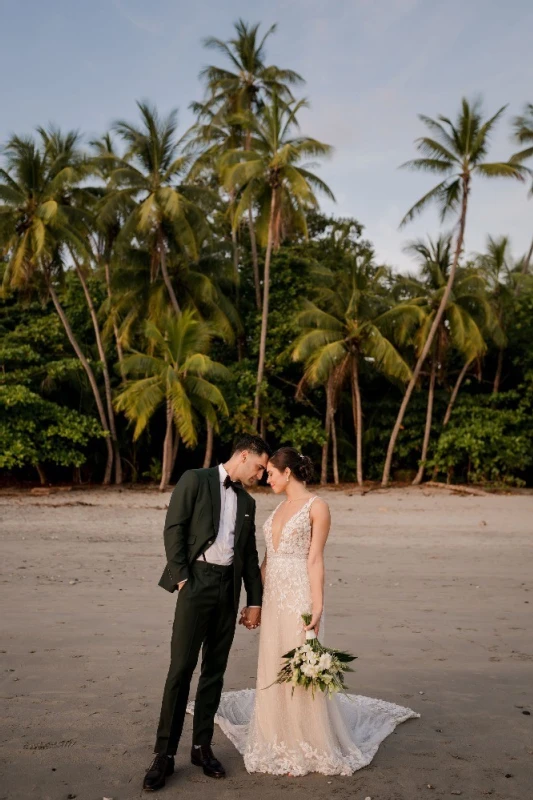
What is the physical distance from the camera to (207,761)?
4.05 meters

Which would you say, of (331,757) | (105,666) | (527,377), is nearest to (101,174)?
(527,377)

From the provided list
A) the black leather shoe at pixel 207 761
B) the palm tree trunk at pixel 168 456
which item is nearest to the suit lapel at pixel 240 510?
the black leather shoe at pixel 207 761

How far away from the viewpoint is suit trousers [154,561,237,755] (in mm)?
3959

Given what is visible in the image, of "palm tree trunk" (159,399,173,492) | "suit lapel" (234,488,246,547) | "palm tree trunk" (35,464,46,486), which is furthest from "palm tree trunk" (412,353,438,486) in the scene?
"suit lapel" (234,488,246,547)

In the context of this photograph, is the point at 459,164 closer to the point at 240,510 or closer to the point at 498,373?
the point at 498,373

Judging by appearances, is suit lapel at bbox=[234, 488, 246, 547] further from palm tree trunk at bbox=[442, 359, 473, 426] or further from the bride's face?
palm tree trunk at bbox=[442, 359, 473, 426]

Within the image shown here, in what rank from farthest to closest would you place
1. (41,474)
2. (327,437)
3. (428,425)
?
(428,425)
(327,437)
(41,474)

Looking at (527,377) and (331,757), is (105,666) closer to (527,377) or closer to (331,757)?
(331,757)

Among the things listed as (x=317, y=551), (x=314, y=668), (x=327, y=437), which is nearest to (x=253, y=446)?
(x=317, y=551)

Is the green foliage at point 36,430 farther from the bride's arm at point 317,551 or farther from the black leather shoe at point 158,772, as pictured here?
the black leather shoe at point 158,772

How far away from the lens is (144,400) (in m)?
22.1

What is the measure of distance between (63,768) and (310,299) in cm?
2506

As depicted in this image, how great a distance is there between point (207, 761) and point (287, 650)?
Answer: 0.72m

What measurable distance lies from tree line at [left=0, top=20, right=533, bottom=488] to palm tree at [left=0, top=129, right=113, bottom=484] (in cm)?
6
